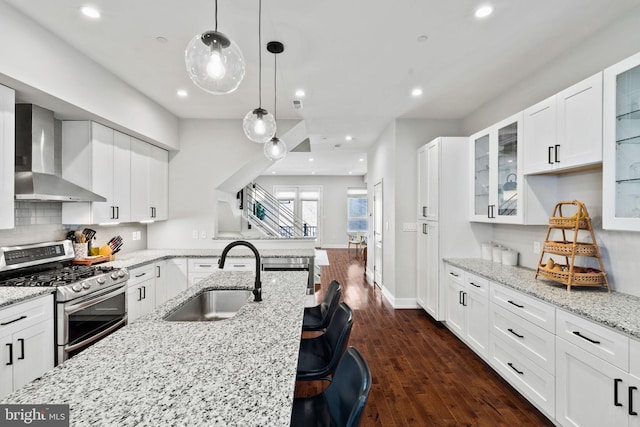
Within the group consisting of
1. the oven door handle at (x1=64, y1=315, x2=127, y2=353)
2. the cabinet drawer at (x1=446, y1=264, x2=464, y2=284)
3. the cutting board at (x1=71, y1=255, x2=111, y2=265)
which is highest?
the cutting board at (x1=71, y1=255, x2=111, y2=265)

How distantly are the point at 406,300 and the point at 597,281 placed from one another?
99.2 inches

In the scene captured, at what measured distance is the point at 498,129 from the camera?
122 inches

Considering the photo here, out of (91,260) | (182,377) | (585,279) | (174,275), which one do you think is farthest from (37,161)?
(585,279)

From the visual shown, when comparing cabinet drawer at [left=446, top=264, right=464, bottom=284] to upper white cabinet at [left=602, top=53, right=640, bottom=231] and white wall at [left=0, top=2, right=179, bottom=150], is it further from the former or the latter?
white wall at [left=0, top=2, right=179, bottom=150]

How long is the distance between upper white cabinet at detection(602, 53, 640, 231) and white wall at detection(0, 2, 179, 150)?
401cm

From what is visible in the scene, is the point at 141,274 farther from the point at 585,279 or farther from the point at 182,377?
the point at 585,279

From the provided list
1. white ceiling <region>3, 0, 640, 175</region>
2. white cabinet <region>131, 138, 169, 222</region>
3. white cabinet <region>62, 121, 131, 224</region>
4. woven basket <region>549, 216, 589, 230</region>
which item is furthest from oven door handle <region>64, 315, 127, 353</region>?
woven basket <region>549, 216, 589, 230</region>

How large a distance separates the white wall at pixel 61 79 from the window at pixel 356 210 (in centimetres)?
875

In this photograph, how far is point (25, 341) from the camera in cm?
202

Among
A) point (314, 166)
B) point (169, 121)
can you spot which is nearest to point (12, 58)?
point (169, 121)

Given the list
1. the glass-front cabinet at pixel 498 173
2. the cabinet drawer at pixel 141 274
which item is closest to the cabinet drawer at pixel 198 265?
the cabinet drawer at pixel 141 274

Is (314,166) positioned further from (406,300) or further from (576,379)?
(576,379)

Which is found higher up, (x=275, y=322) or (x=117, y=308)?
(x=275, y=322)

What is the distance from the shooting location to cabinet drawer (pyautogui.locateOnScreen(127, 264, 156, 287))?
3193mm
